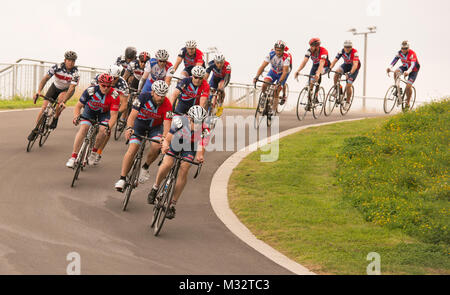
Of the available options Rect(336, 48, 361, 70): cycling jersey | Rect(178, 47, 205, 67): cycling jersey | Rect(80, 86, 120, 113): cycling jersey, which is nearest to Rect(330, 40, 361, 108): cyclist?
Rect(336, 48, 361, 70): cycling jersey

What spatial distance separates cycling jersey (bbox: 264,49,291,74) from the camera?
18734 millimetres

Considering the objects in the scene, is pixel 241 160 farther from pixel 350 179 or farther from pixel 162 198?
→ pixel 162 198

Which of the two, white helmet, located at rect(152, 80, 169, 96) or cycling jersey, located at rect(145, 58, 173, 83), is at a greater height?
cycling jersey, located at rect(145, 58, 173, 83)

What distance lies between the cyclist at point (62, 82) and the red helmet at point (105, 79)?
91.8 inches

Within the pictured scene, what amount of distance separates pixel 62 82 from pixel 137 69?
2.25 metres

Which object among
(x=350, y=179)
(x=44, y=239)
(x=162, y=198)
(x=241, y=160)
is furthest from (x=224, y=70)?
(x=44, y=239)

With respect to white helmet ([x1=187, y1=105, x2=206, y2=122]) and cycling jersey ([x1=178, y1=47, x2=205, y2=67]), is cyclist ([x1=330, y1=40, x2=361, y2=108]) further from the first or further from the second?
white helmet ([x1=187, y1=105, x2=206, y2=122])

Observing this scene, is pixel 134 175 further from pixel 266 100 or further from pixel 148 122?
pixel 266 100

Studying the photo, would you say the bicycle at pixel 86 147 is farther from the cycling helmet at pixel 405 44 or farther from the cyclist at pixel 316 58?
the cycling helmet at pixel 405 44

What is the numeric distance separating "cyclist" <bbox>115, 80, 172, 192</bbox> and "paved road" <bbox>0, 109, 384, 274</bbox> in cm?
77

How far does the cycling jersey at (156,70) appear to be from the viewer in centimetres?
1562
